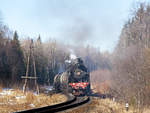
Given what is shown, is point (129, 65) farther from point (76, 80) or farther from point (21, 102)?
point (21, 102)

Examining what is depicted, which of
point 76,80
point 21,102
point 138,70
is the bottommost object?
point 21,102

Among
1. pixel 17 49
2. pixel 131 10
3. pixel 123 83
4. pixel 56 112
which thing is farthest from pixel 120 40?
pixel 56 112

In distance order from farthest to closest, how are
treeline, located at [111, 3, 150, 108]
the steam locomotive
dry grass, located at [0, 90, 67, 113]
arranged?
1. the steam locomotive
2. treeline, located at [111, 3, 150, 108]
3. dry grass, located at [0, 90, 67, 113]

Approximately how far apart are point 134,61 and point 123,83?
2984 millimetres

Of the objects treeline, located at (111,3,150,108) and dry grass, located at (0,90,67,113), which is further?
treeline, located at (111,3,150,108)

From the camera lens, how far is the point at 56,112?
10.5 m

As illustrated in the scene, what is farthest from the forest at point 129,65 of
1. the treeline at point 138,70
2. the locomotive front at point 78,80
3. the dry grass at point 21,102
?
the dry grass at point 21,102

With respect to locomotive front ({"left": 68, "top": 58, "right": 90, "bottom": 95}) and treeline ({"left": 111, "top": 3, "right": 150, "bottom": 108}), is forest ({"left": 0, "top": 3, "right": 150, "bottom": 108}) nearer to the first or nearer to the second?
treeline ({"left": 111, "top": 3, "right": 150, "bottom": 108})

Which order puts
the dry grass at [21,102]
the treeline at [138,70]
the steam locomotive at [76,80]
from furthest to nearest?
the steam locomotive at [76,80]
the treeline at [138,70]
the dry grass at [21,102]

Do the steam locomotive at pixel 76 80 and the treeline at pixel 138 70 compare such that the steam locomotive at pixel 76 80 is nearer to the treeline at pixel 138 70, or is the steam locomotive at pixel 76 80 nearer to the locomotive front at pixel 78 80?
the locomotive front at pixel 78 80

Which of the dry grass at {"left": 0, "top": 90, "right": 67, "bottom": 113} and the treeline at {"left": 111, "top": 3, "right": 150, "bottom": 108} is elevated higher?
the treeline at {"left": 111, "top": 3, "right": 150, "bottom": 108}

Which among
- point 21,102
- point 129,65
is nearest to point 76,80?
point 129,65

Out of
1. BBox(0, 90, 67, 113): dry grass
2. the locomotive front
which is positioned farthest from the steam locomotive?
BBox(0, 90, 67, 113): dry grass

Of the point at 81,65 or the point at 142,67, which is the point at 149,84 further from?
the point at 81,65
